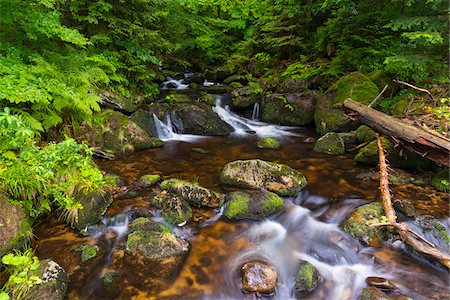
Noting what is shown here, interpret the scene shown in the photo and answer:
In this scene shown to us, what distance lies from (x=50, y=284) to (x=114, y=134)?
15.2 ft

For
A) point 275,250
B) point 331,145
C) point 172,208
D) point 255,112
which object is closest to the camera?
point 275,250

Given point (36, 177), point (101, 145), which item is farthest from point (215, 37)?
point (36, 177)

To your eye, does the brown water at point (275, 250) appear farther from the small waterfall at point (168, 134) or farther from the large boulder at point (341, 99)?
the large boulder at point (341, 99)

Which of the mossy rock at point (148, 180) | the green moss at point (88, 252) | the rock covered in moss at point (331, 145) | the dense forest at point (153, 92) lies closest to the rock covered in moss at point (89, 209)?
the dense forest at point (153, 92)

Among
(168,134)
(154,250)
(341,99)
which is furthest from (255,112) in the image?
(154,250)

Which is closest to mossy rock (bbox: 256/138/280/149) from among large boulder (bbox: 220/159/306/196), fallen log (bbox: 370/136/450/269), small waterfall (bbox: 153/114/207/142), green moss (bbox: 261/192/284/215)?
small waterfall (bbox: 153/114/207/142)

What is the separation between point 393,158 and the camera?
248 inches

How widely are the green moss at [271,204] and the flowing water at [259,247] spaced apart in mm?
124

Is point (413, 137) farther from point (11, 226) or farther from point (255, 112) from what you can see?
point (11, 226)

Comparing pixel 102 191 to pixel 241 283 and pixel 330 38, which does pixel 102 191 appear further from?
pixel 330 38

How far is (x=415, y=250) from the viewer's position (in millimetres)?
3857

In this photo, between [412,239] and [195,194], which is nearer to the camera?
[412,239]

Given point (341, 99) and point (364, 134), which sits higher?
point (341, 99)

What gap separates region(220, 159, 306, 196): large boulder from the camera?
5.37 m
